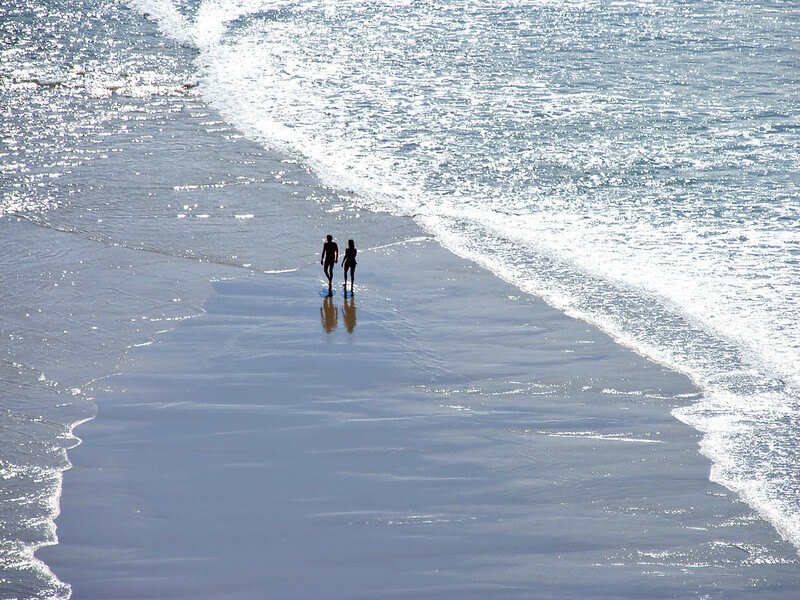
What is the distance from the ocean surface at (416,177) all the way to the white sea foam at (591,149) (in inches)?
2.9

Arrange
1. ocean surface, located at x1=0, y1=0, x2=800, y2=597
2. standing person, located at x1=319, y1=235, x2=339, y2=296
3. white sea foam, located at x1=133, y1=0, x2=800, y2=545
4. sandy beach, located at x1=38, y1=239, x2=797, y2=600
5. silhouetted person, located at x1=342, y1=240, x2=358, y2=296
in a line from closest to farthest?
1. sandy beach, located at x1=38, y1=239, x2=797, y2=600
2. ocean surface, located at x1=0, y1=0, x2=800, y2=597
3. white sea foam, located at x1=133, y1=0, x2=800, y2=545
4. silhouetted person, located at x1=342, y1=240, x2=358, y2=296
5. standing person, located at x1=319, y1=235, x2=339, y2=296

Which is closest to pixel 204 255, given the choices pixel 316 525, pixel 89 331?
pixel 89 331

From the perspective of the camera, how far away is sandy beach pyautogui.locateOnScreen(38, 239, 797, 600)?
22.8ft

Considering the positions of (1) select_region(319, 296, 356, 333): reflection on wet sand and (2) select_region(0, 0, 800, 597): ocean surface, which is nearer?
(2) select_region(0, 0, 800, 597): ocean surface

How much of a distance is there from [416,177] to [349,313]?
302 inches

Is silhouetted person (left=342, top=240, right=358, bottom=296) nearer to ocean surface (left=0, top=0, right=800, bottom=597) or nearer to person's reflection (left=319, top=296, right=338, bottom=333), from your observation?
person's reflection (left=319, top=296, right=338, bottom=333)

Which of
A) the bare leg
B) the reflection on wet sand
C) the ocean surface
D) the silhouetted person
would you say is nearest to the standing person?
the bare leg

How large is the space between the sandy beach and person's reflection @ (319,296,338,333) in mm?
62

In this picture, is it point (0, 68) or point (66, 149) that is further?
point (0, 68)

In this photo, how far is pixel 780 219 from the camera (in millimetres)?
16297

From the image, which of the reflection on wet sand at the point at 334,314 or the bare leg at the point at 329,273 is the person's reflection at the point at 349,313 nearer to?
the reflection on wet sand at the point at 334,314

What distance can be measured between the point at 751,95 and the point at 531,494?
2145 centimetres

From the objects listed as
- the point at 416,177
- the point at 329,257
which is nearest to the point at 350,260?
the point at 329,257

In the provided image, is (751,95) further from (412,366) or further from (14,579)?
(14,579)
